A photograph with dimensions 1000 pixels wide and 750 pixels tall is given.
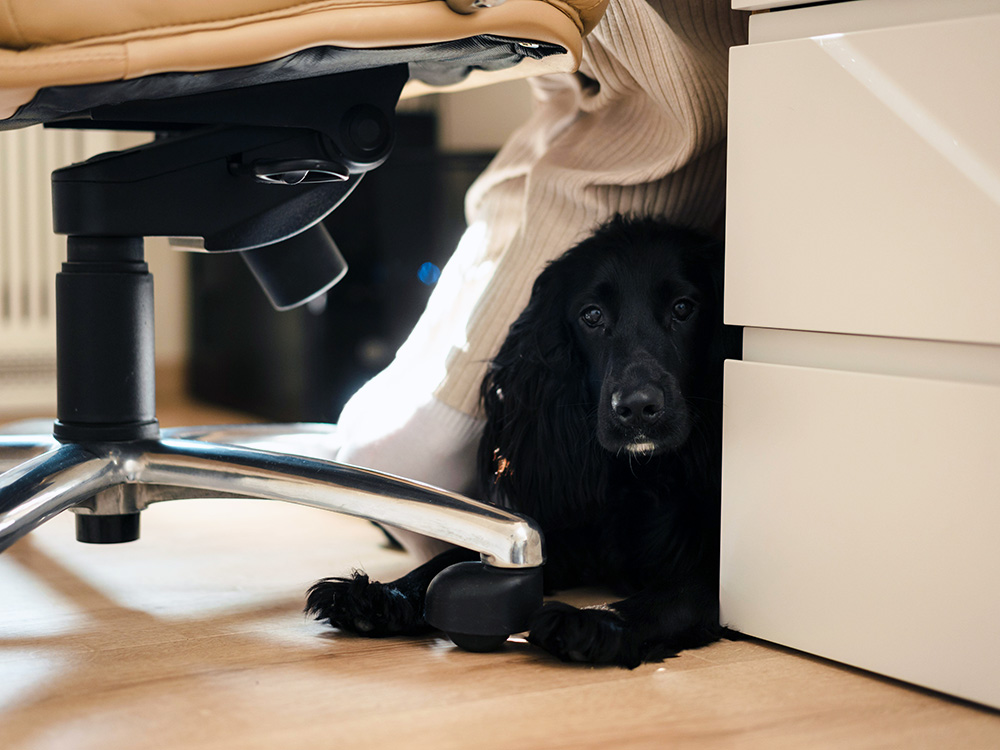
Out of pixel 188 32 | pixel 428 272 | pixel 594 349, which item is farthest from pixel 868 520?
pixel 428 272

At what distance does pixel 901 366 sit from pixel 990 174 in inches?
6.8

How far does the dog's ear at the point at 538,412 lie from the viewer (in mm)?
1151

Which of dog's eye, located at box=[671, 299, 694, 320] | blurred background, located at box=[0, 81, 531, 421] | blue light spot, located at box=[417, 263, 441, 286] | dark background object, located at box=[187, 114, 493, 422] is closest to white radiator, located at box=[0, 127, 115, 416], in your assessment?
blurred background, located at box=[0, 81, 531, 421]

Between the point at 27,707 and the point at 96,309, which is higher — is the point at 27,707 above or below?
below

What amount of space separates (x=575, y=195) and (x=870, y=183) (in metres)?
0.43

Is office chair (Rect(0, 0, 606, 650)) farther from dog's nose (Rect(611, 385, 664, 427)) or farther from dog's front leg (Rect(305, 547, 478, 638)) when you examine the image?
dog's nose (Rect(611, 385, 664, 427))

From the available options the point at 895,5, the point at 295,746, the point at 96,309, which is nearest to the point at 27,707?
the point at 295,746

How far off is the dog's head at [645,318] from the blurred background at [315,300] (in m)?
1.30

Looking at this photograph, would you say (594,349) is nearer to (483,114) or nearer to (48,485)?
(48,485)

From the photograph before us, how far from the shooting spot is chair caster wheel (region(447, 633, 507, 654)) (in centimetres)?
94

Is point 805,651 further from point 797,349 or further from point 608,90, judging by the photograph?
point 608,90

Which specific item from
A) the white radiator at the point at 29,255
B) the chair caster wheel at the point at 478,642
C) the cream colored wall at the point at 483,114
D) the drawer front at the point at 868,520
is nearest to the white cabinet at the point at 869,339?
the drawer front at the point at 868,520

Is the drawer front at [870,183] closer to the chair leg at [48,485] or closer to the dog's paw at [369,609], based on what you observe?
the dog's paw at [369,609]

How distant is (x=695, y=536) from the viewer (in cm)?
108
